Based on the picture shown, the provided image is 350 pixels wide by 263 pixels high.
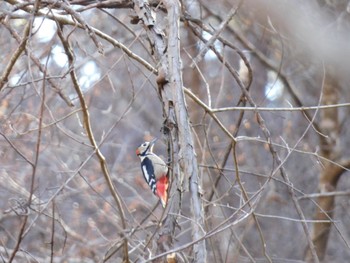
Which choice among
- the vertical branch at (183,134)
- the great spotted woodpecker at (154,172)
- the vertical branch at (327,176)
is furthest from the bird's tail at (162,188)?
Result: the vertical branch at (183,134)

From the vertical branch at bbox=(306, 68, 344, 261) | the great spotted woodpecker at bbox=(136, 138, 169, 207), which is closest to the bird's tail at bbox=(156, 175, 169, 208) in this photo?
the great spotted woodpecker at bbox=(136, 138, 169, 207)

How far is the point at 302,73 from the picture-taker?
9383mm

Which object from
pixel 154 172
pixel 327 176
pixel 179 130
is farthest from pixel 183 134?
pixel 327 176

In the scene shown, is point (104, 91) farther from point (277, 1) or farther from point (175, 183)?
point (175, 183)

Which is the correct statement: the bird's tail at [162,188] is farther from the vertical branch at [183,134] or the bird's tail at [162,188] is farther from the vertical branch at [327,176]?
the vertical branch at [183,134]

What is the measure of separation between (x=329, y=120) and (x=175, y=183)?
192 inches

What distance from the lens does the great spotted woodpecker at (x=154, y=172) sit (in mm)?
5703

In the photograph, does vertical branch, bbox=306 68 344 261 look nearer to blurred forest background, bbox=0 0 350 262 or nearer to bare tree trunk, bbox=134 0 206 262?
blurred forest background, bbox=0 0 350 262

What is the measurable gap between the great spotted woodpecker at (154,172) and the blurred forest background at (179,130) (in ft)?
0.94

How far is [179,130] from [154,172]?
9.88ft

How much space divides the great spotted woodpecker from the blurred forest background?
0.29m

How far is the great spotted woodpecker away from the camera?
5.70 metres

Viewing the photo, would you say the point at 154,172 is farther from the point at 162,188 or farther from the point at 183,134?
the point at 183,134

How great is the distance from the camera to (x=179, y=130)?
3275mm
